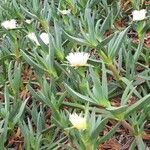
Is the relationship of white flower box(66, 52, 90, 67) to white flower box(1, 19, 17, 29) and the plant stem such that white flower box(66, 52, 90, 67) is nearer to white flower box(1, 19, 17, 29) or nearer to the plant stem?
the plant stem

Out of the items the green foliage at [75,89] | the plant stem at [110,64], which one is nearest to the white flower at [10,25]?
the green foliage at [75,89]

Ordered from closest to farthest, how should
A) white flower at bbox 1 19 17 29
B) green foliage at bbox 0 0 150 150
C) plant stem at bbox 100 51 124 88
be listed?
green foliage at bbox 0 0 150 150, plant stem at bbox 100 51 124 88, white flower at bbox 1 19 17 29

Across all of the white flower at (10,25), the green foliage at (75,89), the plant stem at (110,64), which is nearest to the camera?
the green foliage at (75,89)

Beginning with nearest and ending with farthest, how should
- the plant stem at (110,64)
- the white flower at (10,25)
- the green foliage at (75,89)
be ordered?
the green foliage at (75,89) → the plant stem at (110,64) → the white flower at (10,25)

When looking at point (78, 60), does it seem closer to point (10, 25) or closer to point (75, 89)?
point (75, 89)

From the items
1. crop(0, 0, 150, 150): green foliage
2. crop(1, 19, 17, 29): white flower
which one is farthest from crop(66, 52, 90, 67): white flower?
crop(1, 19, 17, 29): white flower

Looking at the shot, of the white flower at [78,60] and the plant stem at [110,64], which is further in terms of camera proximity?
the plant stem at [110,64]

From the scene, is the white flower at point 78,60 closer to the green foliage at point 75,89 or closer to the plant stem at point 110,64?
the green foliage at point 75,89

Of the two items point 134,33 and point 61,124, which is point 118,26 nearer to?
point 134,33

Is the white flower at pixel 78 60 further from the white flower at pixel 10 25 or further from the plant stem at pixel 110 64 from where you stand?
the white flower at pixel 10 25

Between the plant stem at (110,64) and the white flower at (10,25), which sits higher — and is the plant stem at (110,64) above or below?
below

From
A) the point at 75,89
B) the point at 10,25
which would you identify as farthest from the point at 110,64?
the point at 10,25
